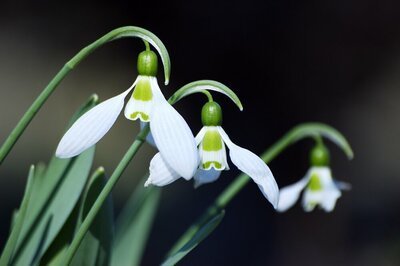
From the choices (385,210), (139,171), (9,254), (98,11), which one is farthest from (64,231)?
(98,11)

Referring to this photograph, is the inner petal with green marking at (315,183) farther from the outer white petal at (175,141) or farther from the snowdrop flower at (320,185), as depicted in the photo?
the outer white petal at (175,141)

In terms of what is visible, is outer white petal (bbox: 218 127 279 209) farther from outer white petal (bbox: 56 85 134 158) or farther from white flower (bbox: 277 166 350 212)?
white flower (bbox: 277 166 350 212)

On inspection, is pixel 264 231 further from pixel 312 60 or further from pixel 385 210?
pixel 312 60

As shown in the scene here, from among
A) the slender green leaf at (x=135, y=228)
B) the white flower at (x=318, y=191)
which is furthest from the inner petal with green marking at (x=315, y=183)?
the slender green leaf at (x=135, y=228)

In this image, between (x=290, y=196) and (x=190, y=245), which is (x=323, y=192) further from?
(x=190, y=245)

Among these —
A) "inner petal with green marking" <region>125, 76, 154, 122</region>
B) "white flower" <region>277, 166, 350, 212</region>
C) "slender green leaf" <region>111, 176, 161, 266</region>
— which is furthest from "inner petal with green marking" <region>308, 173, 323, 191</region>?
"inner petal with green marking" <region>125, 76, 154, 122</region>

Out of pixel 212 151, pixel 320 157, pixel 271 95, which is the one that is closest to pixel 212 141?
pixel 212 151
